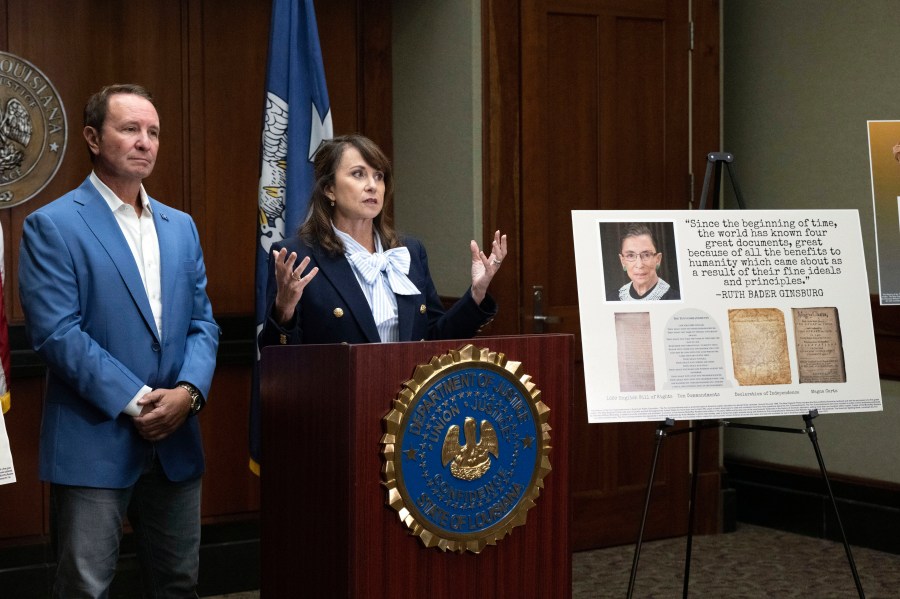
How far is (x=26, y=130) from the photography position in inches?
154

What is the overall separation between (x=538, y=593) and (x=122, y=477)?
0.97 m

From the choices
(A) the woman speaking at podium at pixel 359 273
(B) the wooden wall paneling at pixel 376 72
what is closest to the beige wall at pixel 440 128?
(B) the wooden wall paneling at pixel 376 72

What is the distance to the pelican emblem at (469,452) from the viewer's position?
7.50 ft

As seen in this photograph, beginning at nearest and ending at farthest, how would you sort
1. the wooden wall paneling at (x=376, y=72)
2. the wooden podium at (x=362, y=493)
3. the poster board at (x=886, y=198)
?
the wooden podium at (x=362, y=493) < the poster board at (x=886, y=198) < the wooden wall paneling at (x=376, y=72)

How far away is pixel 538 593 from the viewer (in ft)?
7.91

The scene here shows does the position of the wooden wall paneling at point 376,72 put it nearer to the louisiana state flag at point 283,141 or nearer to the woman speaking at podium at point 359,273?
the louisiana state flag at point 283,141

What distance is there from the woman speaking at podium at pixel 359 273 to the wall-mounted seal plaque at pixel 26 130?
63.3 inches

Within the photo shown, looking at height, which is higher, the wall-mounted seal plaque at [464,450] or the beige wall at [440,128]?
the beige wall at [440,128]

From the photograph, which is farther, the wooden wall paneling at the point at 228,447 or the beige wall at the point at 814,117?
the beige wall at the point at 814,117

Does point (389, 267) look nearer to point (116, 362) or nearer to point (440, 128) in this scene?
point (116, 362)

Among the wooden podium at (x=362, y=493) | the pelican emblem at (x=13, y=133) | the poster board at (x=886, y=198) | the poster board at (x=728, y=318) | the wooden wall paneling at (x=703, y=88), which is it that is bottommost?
the wooden podium at (x=362, y=493)

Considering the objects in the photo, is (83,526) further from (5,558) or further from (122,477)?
(5,558)

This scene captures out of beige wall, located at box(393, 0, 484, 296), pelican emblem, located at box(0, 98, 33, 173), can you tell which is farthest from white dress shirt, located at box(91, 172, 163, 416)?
beige wall, located at box(393, 0, 484, 296)

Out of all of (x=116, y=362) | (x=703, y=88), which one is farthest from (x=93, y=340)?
(x=703, y=88)
